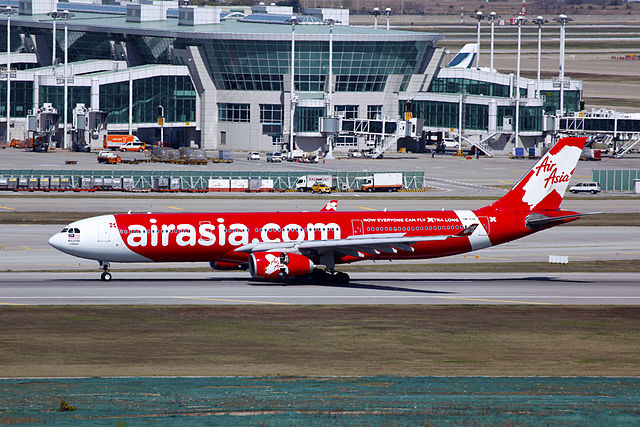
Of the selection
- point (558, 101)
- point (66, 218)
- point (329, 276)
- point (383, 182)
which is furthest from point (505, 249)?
point (558, 101)

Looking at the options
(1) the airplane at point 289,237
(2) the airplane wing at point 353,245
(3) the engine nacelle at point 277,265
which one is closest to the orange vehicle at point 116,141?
(1) the airplane at point 289,237

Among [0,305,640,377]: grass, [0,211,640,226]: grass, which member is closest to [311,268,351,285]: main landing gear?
[0,305,640,377]: grass

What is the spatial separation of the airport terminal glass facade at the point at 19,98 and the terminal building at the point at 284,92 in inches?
7.7

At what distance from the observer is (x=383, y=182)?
128000mm

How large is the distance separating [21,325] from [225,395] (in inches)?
735

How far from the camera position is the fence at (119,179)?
121938 mm

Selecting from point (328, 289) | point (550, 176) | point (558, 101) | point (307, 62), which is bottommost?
point (328, 289)

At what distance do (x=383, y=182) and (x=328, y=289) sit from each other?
68.2 metres

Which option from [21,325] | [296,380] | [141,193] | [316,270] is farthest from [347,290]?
[141,193]

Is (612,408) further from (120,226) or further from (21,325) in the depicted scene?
(120,226)

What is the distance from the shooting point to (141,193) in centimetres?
12144

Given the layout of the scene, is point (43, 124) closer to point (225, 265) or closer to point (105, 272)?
point (105, 272)

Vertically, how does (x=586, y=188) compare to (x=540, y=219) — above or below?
below

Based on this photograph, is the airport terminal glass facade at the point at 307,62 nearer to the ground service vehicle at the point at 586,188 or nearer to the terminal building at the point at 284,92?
the terminal building at the point at 284,92
